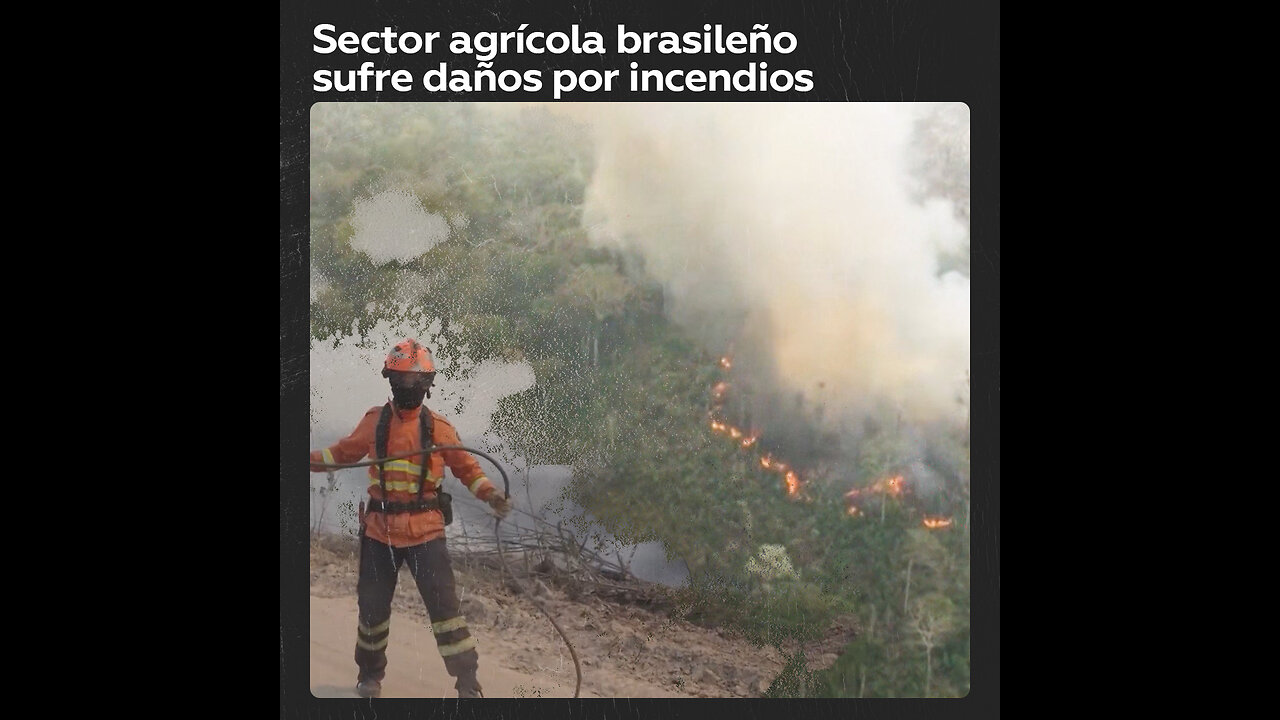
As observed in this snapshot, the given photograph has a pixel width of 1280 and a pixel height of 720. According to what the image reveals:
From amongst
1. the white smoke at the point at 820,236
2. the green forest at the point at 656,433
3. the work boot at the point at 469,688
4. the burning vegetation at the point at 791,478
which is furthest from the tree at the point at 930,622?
the work boot at the point at 469,688

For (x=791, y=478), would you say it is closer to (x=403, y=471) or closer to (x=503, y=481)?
(x=503, y=481)

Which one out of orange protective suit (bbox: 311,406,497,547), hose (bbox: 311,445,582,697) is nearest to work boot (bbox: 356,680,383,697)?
orange protective suit (bbox: 311,406,497,547)

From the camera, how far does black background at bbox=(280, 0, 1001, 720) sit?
4113mm

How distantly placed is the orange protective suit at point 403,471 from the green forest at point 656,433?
185 mm

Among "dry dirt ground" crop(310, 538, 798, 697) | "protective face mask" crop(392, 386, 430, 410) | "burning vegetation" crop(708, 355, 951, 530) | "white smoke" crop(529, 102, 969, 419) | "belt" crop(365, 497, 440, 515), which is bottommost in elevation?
"dry dirt ground" crop(310, 538, 798, 697)

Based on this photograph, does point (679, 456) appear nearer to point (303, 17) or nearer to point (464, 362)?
point (464, 362)

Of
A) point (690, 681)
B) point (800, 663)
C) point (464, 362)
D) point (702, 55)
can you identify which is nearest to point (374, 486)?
point (464, 362)

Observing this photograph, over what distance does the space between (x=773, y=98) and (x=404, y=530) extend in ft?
7.39

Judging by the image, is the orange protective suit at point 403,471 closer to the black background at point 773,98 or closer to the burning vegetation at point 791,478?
the black background at point 773,98

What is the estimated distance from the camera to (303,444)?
4.12m

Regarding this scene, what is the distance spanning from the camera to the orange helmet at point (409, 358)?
411 centimetres

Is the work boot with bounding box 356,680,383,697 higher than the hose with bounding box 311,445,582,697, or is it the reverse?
the hose with bounding box 311,445,582,697

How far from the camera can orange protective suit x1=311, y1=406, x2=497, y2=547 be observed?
4.09 meters

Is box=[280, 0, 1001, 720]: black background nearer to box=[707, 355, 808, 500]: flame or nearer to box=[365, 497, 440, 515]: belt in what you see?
box=[365, 497, 440, 515]: belt
